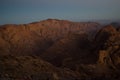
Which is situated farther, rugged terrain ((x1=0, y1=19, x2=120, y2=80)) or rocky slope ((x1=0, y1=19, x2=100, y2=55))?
rocky slope ((x1=0, y1=19, x2=100, y2=55))

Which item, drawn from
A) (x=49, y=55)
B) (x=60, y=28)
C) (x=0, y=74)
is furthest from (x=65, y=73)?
(x=60, y=28)

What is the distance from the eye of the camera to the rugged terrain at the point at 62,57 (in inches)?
1683

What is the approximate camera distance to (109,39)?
7144 cm

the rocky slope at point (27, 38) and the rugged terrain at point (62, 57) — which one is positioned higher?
the rugged terrain at point (62, 57)

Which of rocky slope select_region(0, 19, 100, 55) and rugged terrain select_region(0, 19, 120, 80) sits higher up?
rugged terrain select_region(0, 19, 120, 80)

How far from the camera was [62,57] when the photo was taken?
81.7 m

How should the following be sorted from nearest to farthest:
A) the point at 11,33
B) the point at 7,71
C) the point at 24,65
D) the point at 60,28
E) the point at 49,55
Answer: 1. the point at 7,71
2. the point at 24,65
3. the point at 49,55
4. the point at 11,33
5. the point at 60,28

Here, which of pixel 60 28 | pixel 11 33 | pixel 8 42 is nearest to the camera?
pixel 8 42

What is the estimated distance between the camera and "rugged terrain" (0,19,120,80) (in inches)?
1683

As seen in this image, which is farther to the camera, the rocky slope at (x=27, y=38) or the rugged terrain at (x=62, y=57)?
the rocky slope at (x=27, y=38)

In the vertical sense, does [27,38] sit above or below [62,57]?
below

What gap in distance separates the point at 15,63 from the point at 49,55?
43347 millimetres

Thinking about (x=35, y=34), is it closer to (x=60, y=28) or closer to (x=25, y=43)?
(x=25, y=43)

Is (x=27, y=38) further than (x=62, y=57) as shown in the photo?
Yes
